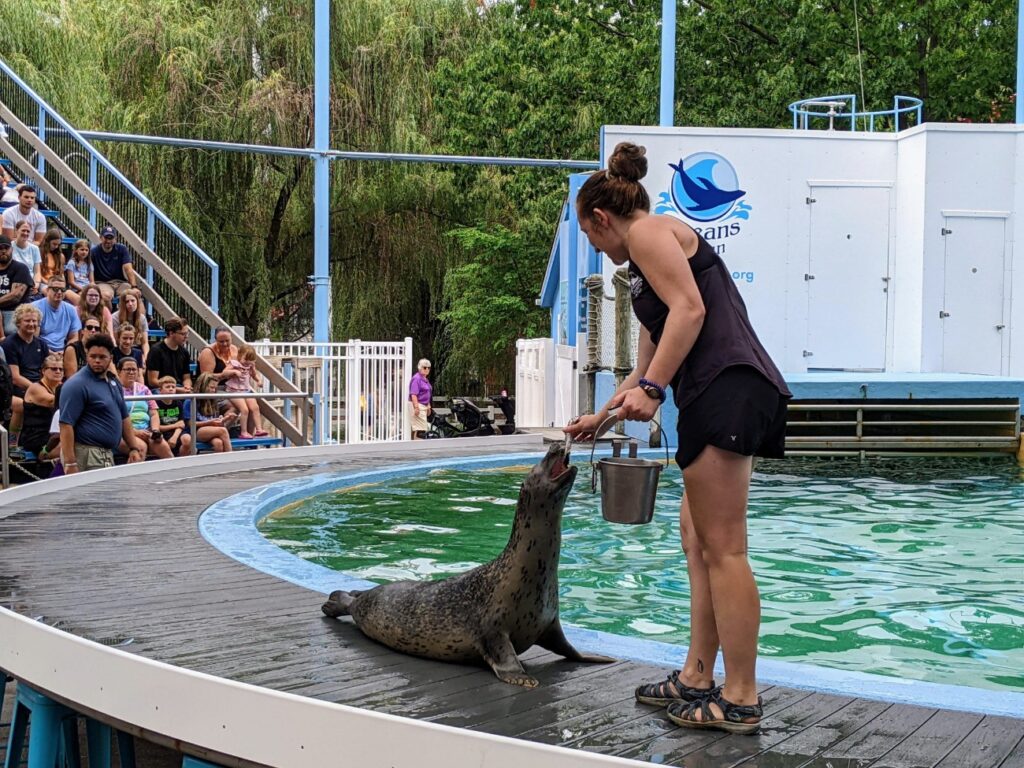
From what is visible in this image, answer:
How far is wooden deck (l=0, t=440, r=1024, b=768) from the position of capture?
11.8 ft

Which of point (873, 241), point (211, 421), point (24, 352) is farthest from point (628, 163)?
point (873, 241)

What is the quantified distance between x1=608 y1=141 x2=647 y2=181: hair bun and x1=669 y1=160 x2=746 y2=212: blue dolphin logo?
12800 mm

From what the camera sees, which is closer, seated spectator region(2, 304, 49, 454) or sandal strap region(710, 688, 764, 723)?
sandal strap region(710, 688, 764, 723)

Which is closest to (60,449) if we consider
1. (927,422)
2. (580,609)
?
(580,609)

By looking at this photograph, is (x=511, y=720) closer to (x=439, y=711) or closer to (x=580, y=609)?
(x=439, y=711)

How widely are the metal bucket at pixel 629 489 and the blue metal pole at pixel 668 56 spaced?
15.4 m

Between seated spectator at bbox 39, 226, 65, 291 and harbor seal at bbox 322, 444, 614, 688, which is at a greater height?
seated spectator at bbox 39, 226, 65, 291

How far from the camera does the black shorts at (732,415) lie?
3.61m

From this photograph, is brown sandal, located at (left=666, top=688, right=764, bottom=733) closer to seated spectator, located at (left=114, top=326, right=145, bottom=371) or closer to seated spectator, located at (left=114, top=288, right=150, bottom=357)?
seated spectator, located at (left=114, top=326, right=145, bottom=371)

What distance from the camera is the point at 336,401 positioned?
61.6 ft

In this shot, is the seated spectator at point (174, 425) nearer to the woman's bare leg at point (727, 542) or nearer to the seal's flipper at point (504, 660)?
the seal's flipper at point (504, 660)

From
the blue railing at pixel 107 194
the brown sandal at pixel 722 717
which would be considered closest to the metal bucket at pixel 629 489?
the brown sandal at pixel 722 717

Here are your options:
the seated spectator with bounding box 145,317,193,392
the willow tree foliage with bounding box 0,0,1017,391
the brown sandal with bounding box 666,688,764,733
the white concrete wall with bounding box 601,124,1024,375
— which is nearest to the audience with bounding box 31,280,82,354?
the seated spectator with bounding box 145,317,193,392

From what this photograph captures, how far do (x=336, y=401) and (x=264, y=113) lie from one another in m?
9.31
